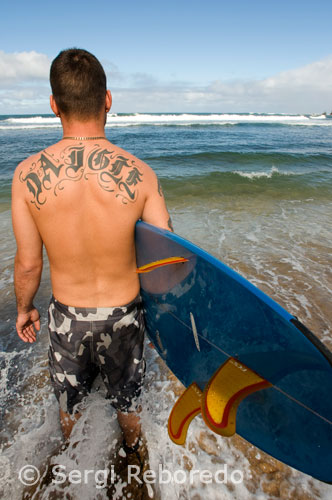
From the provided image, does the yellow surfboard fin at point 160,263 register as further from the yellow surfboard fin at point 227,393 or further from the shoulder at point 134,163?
the yellow surfboard fin at point 227,393

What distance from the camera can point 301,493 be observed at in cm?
183

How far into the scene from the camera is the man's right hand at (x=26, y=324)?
1.85m

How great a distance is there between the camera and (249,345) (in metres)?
1.48

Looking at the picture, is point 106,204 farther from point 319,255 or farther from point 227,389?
point 319,255

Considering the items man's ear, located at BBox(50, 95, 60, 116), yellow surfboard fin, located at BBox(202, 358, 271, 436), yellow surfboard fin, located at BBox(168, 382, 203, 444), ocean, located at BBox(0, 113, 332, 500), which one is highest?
man's ear, located at BBox(50, 95, 60, 116)

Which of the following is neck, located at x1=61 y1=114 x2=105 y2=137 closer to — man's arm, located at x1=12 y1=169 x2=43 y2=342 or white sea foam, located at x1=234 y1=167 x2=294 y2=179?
man's arm, located at x1=12 y1=169 x2=43 y2=342

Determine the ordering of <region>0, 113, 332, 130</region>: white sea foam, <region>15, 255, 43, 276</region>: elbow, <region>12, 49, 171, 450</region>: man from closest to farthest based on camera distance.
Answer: <region>12, 49, 171, 450</region>: man
<region>15, 255, 43, 276</region>: elbow
<region>0, 113, 332, 130</region>: white sea foam

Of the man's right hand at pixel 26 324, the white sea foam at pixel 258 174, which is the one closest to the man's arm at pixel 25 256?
the man's right hand at pixel 26 324

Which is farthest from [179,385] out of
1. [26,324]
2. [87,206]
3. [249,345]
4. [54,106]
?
[54,106]

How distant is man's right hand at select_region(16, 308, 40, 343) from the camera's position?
6.08ft

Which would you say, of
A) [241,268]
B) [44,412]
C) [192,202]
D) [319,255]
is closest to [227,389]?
[44,412]

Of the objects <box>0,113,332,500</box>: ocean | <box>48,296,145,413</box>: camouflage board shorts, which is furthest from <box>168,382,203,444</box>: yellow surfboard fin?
<box>0,113,332,500</box>: ocean

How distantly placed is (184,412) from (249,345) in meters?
0.56

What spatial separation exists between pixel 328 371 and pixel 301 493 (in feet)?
4.08
